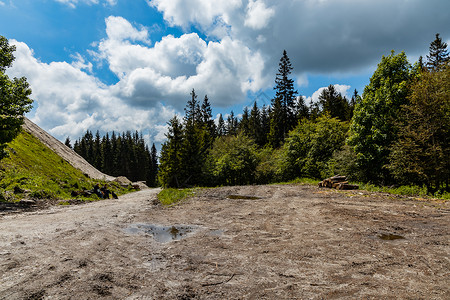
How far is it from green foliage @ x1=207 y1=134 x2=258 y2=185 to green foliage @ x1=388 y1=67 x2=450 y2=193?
18.4m

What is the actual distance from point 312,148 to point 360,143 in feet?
27.1

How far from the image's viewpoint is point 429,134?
12688 millimetres

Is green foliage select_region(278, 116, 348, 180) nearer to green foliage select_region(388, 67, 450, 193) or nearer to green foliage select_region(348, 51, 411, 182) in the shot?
green foliage select_region(348, 51, 411, 182)

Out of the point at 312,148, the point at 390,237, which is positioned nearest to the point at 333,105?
the point at 312,148

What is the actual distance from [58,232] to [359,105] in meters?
22.5

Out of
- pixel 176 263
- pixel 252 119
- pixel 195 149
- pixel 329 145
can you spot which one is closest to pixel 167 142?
pixel 195 149

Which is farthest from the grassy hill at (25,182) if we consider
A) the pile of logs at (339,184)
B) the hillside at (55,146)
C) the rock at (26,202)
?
the pile of logs at (339,184)

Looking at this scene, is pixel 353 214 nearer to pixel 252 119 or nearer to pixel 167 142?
pixel 167 142

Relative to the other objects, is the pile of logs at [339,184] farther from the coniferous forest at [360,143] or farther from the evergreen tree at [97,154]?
the evergreen tree at [97,154]

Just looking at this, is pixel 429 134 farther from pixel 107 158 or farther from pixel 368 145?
pixel 107 158

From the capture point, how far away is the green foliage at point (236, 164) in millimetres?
29984

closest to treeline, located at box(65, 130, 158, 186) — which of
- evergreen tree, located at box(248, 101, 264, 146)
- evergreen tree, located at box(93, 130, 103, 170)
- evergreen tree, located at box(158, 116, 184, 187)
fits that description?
evergreen tree, located at box(93, 130, 103, 170)

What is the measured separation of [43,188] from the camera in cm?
1479

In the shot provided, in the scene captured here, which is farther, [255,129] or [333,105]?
[255,129]
